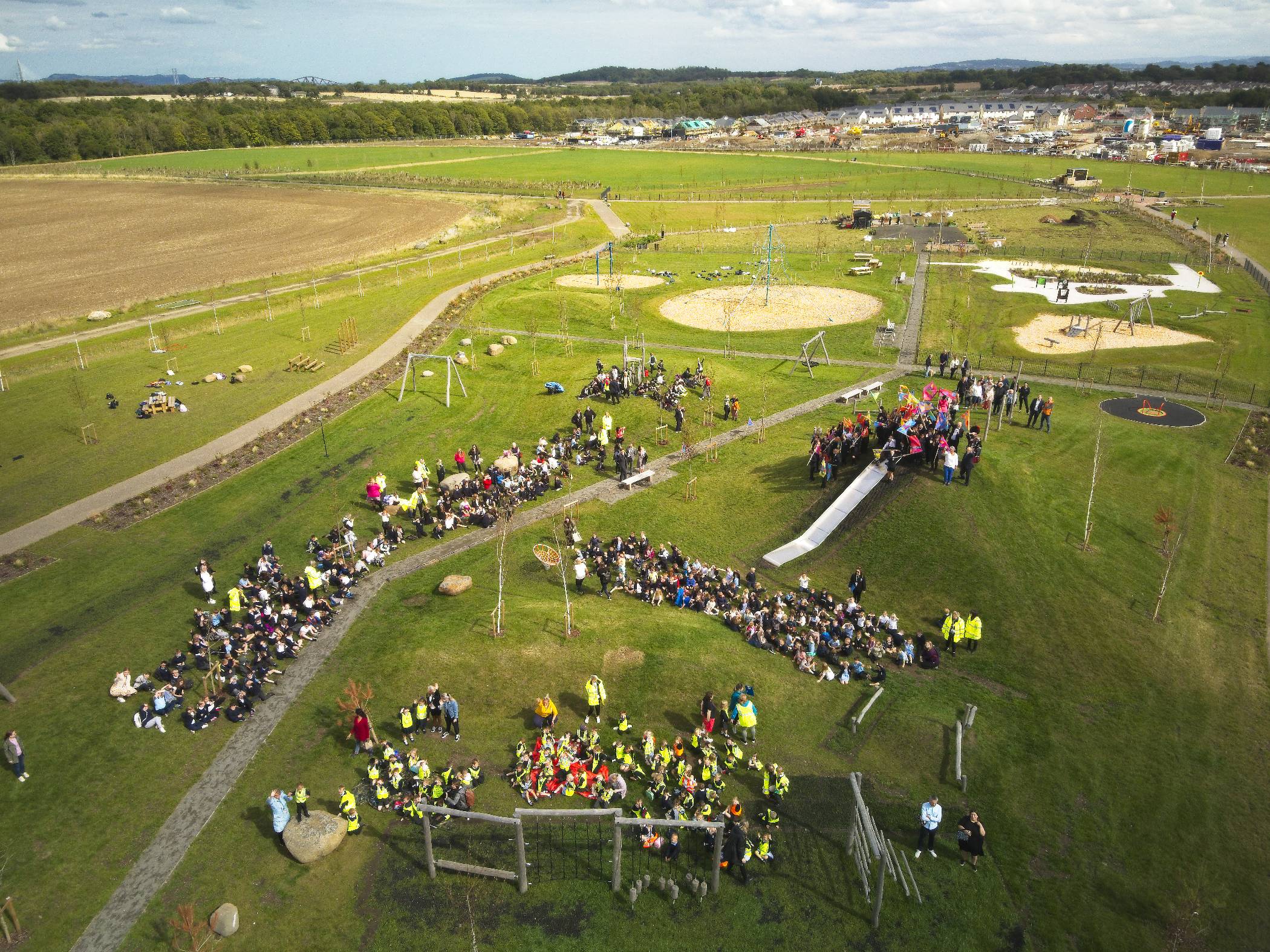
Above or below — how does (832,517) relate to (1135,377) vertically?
above

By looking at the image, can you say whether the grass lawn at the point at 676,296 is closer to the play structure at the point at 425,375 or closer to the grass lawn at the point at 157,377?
the grass lawn at the point at 157,377

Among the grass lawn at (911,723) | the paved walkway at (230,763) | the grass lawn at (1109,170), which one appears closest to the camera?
the paved walkway at (230,763)

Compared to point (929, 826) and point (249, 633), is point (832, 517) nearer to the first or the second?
point (929, 826)

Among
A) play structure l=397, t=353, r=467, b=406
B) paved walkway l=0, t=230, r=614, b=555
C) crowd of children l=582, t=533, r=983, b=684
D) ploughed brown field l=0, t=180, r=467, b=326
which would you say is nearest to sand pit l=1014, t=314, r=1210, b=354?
crowd of children l=582, t=533, r=983, b=684

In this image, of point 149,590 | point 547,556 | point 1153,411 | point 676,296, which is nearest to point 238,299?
point 676,296

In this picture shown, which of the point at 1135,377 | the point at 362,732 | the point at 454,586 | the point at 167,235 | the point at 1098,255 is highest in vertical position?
the point at 167,235

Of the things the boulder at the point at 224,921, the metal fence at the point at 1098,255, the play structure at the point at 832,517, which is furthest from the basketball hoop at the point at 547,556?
the metal fence at the point at 1098,255
